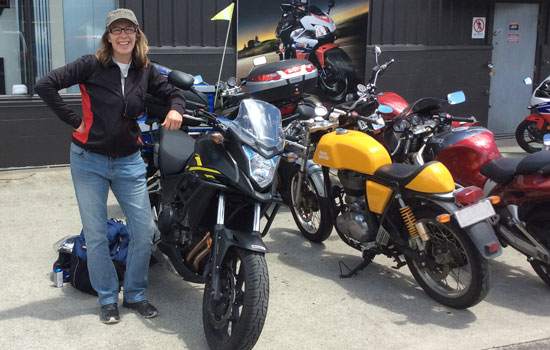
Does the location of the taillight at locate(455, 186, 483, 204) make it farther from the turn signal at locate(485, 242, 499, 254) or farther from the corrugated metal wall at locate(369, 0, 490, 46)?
the corrugated metal wall at locate(369, 0, 490, 46)

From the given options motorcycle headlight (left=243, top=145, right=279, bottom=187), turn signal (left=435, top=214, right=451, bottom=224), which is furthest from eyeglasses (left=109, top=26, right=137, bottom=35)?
turn signal (left=435, top=214, right=451, bottom=224)

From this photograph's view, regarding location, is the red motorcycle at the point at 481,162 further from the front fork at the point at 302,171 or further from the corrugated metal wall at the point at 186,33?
the corrugated metal wall at the point at 186,33

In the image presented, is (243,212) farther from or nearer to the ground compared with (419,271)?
farther from the ground

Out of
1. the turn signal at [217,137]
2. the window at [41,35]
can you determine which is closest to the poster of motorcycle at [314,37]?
the window at [41,35]

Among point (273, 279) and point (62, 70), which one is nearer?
point (62, 70)

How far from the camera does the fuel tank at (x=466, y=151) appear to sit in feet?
15.7

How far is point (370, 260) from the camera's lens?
4684mm

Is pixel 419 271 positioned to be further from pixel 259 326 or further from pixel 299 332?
pixel 259 326

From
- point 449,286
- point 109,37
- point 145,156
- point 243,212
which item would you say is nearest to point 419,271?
point 449,286

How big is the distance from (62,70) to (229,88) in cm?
282

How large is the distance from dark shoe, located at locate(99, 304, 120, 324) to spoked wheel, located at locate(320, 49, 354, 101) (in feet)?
20.9

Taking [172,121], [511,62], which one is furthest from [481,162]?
[511,62]

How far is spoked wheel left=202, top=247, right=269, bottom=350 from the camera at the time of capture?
3252mm

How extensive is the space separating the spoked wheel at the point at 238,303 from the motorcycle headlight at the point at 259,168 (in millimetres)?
399
